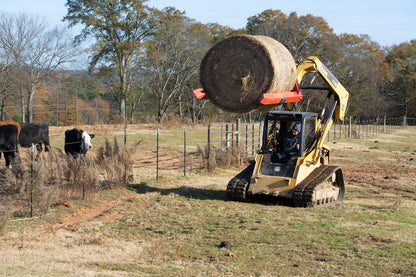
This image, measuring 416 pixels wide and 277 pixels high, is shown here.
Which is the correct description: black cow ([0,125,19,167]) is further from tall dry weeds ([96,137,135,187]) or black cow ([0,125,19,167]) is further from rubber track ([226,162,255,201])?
rubber track ([226,162,255,201])

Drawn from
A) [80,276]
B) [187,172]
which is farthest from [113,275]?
[187,172]

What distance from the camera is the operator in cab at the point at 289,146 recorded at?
1130cm

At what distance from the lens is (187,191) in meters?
12.4

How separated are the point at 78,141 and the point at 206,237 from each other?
748cm

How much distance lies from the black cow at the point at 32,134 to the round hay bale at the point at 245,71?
10.2 meters

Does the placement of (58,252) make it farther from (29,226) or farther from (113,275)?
(29,226)

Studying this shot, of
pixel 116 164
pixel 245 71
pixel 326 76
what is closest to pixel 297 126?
pixel 326 76

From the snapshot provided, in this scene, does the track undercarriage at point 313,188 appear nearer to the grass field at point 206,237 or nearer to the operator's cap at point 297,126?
the grass field at point 206,237

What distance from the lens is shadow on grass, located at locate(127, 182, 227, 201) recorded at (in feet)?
38.9

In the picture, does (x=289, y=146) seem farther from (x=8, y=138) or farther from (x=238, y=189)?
(x=8, y=138)

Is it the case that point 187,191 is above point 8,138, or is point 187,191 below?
below

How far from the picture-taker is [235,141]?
18.9 m

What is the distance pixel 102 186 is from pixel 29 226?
150 inches

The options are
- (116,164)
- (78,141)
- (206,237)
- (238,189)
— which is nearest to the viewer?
(206,237)
